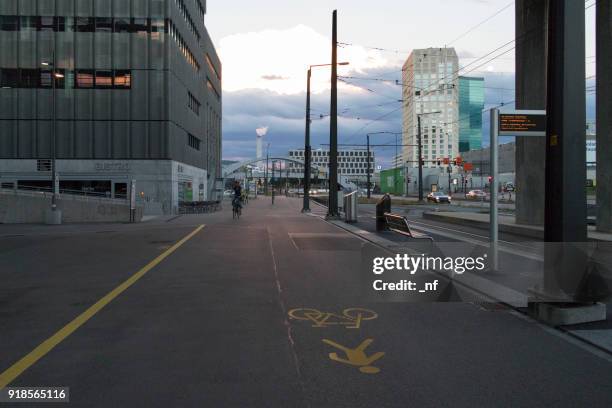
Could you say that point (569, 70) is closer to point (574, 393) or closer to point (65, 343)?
point (574, 393)

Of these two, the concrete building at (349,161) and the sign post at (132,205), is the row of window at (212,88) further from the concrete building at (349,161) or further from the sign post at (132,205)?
the concrete building at (349,161)

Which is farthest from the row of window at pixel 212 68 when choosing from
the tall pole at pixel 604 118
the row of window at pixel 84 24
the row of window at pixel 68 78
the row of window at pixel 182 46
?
the tall pole at pixel 604 118

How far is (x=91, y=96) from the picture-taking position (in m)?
40.5

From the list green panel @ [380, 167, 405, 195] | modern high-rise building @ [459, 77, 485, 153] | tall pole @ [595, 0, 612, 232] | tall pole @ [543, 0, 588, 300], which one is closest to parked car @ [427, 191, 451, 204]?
modern high-rise building @ [459, 77, 485, 153]

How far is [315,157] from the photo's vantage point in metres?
170

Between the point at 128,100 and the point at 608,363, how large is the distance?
39.8 metres

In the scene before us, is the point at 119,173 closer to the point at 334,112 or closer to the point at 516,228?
the point at 334,112

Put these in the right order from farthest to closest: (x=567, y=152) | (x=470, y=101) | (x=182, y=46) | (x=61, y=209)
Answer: (x=470, y=101) < (x=182, y=46) < (x=61, y=209) < (x=567, y=152)

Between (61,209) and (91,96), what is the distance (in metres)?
14.8

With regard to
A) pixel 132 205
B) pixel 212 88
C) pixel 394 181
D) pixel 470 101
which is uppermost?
pixel 470 101

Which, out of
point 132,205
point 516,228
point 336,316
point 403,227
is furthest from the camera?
point 132,205

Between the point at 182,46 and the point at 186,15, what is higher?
the point at 186,15

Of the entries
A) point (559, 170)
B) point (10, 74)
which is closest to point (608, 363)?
point (559, 170)

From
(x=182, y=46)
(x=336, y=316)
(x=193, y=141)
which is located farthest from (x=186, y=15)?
(x=336, y=316)
